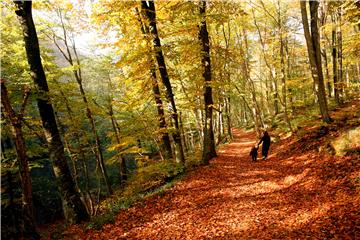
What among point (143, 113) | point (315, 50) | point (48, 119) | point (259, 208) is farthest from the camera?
point (143, 113)

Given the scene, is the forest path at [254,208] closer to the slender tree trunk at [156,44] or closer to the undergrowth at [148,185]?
the undergrowth at [148,185]

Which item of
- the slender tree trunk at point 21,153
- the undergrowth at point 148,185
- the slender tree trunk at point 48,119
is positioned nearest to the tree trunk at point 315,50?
the undergrowth at point 148,185

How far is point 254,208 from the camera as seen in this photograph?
7352mm

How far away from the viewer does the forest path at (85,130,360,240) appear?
573 cm

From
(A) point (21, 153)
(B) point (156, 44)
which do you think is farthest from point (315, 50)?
(A) point (21, 153)

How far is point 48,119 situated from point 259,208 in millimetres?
6904

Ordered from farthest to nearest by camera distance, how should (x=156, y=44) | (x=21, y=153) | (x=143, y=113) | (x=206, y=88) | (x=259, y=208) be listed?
(x=206, y=88) → (x=143, y=113) → (x=156, y=44) → (x=259, y=208) → (x=21, y=153)

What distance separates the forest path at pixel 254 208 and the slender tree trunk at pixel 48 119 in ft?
3.74

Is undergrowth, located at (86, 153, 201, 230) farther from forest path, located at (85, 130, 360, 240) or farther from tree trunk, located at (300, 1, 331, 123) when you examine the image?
tree trunk, located at (300, 1, 331, 123)

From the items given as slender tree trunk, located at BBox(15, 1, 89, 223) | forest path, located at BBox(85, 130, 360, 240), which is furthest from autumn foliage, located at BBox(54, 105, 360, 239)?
slender tree trunk, located at BBox(15, 1, 89, 223)

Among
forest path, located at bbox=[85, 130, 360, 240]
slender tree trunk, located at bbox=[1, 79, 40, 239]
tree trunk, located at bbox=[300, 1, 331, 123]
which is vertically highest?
tree trunk, located at bbox=[300, 1, 331, 123]

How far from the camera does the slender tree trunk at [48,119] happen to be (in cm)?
732

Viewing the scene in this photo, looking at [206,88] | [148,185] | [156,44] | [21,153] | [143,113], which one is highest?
[156,44]

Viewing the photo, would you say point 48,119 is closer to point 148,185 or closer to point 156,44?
point 156,44
